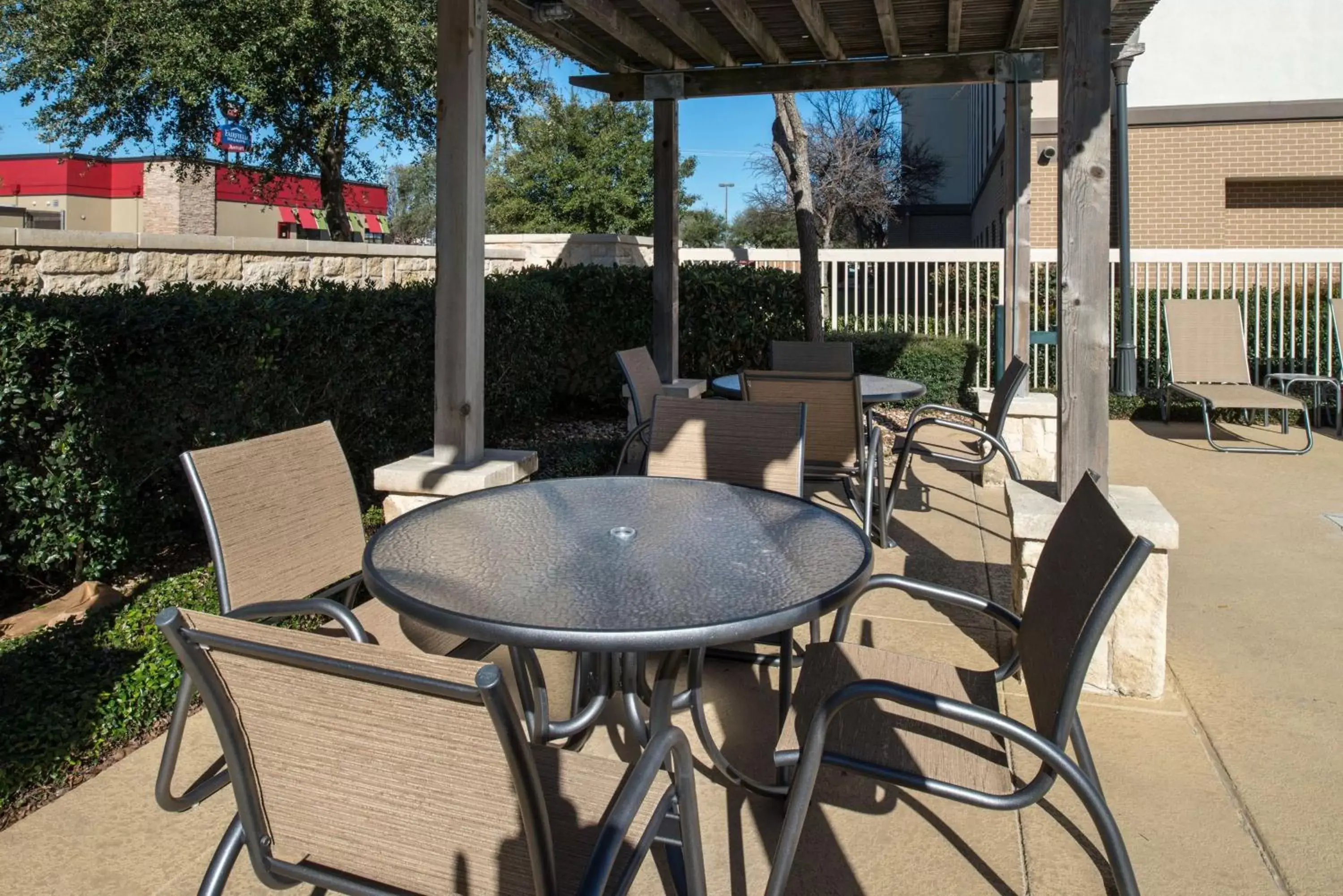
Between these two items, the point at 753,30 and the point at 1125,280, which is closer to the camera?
the point at 753,30

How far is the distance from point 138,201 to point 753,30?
28023 millimetres

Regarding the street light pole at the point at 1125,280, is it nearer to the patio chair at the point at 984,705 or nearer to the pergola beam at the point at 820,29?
the pergola beam at the point at 820,29

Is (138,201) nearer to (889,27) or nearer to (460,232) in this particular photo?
(889,27)

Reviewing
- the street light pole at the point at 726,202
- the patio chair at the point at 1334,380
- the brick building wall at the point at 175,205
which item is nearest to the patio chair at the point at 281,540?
the patio chair at the point at 1334,380

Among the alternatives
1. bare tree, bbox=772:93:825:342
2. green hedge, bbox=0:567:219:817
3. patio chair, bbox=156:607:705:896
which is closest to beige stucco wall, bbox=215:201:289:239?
bare tree, bbox=772:93:825:342

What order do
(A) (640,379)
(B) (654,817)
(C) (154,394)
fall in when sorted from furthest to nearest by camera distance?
(A) (640,379), (C) (154,394), (B) (654,817)

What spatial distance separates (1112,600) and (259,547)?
75.2 inches

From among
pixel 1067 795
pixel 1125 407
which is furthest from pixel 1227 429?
pixel 1067 795

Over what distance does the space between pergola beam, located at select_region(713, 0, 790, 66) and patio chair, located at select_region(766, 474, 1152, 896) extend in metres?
4.15

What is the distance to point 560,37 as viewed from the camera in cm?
589

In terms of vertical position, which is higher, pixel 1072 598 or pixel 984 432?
pixel 984 432

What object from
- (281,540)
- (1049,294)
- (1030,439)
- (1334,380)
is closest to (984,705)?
(281,540)

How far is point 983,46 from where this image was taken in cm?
655

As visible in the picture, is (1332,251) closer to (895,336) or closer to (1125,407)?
(1125,407)
